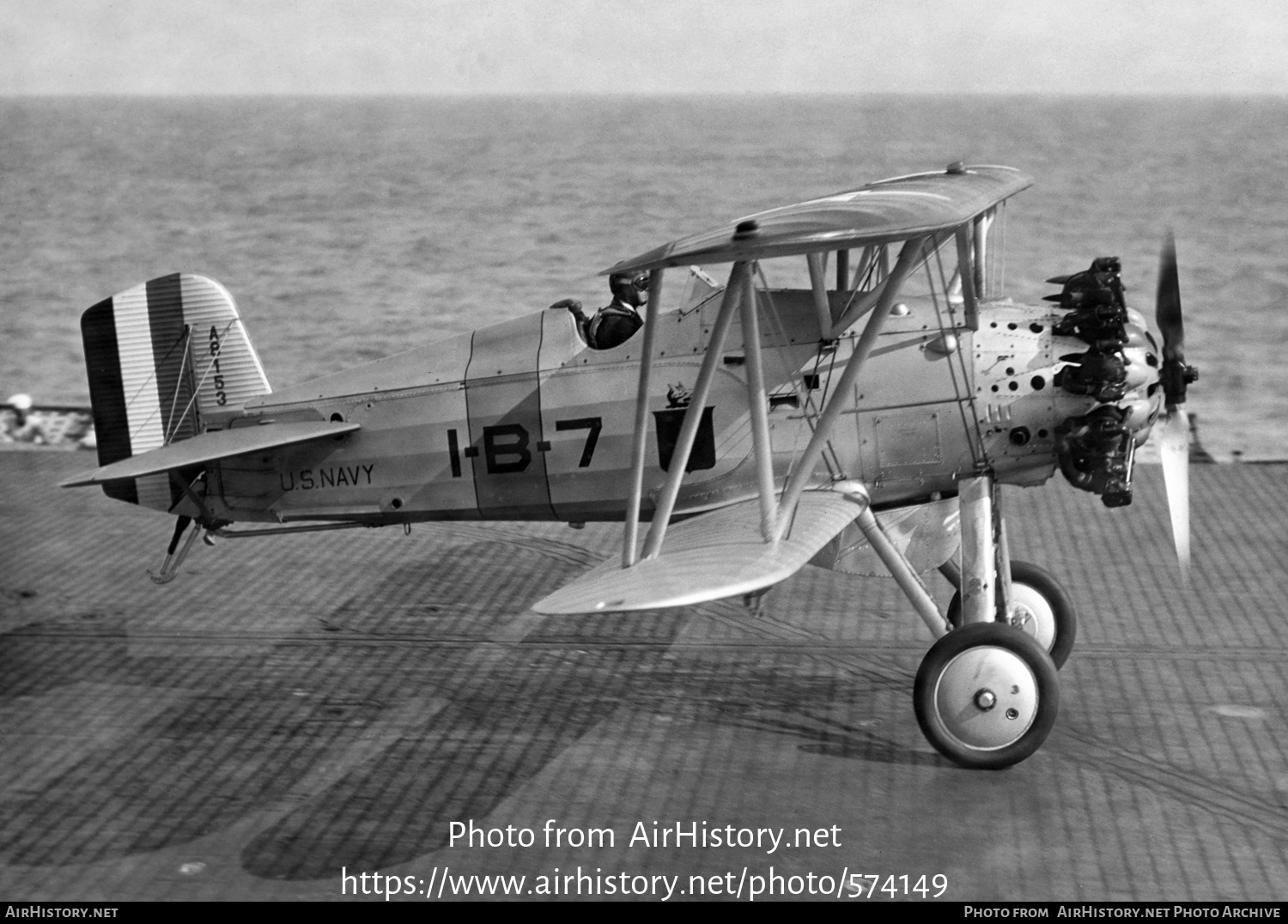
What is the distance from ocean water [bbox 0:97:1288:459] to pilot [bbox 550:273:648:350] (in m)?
11.8

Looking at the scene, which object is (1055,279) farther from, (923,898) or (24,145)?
(24,145)

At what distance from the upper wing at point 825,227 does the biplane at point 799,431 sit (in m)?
0.02

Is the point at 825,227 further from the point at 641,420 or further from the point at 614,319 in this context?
the point at 614,319

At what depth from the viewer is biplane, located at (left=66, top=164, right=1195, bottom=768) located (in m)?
6.50

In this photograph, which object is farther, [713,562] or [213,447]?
[213,447]

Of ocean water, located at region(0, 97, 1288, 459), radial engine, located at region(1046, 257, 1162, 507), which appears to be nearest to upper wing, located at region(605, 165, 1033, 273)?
radial engine, located at region(1046, 257, 1162, 507)

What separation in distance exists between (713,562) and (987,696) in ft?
Result: 5.02

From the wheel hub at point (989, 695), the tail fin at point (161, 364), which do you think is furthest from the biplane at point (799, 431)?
the tail fin at point (161, 364)

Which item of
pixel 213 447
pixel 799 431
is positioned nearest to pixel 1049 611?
pixel 799 431

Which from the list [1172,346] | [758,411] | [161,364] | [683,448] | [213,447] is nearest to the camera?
[758,411]

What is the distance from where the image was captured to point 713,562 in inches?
244

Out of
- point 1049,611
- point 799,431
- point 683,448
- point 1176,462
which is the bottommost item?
point 1049,611

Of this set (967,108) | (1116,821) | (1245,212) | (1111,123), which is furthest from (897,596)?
(967,108)

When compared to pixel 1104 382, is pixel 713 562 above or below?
below
